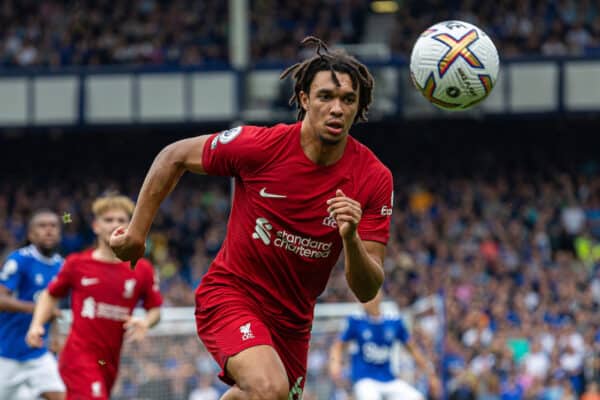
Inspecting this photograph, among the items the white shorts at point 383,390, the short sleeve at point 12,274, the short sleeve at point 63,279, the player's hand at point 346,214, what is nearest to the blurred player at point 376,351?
the white shorts at point 383,390

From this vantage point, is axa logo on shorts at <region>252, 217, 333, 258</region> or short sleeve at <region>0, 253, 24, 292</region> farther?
short sleeve at <region>0, 253, 24, 292</region>

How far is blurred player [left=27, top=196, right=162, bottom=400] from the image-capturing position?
890 cm

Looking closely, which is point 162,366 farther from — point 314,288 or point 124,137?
point 124,137

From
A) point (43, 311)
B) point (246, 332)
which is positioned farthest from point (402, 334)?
point (246, 332)

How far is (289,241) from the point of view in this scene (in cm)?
593

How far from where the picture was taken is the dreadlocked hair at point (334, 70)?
5926 millimetres

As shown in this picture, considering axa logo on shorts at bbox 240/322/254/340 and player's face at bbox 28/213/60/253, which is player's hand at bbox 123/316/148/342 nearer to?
player's face at bbox 28/213/60/253

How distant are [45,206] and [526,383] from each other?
1375 centimetres

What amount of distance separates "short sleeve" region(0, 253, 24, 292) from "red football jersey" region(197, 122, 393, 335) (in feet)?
13.5

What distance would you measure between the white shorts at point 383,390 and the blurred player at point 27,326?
3.50m

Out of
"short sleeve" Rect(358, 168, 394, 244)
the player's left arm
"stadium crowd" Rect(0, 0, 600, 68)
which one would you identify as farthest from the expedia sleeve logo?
"stadium crowd" Rect(0, 0, 600, 68)

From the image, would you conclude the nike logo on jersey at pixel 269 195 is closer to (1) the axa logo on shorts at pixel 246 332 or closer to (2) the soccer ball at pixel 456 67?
(1) the axa logo on shorts at pixel 246 332

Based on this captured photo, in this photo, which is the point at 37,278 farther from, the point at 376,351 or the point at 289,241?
the point at 289,241

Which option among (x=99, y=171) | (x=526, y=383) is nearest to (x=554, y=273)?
(x=526, y=383)
